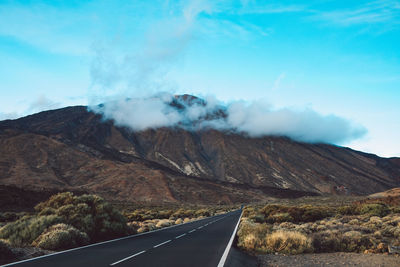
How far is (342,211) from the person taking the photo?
110 feet

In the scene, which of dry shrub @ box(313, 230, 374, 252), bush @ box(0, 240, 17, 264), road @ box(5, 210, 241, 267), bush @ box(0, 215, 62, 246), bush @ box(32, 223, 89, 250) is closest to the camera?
road @ box(5, 210, 241, 267)

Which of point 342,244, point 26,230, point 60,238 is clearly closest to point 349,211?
point 342,244

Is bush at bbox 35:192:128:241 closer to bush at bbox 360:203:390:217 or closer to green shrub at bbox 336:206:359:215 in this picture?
bush at bbox 360:203:390:217

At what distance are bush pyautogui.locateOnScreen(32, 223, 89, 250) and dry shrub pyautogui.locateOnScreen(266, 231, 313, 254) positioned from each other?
24.7 ft

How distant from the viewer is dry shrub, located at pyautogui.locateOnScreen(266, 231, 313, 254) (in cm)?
1213

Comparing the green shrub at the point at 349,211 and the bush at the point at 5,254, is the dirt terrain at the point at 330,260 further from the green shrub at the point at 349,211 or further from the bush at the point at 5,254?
the green shrub at the point at 349,211

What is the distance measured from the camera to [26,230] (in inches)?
541

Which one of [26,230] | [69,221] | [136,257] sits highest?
[69,221]

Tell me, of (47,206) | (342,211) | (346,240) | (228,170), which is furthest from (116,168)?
(346,240)

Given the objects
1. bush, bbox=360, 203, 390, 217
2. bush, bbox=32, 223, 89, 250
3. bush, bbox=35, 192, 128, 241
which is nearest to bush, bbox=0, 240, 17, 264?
bush, bbox=32, 223, 89, 250

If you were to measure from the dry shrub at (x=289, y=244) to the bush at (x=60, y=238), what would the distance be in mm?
7543

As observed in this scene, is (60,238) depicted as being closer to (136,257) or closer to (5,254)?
(5,254)

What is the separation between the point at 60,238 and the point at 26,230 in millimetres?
2088

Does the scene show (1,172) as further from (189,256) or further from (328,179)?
(328,179)
